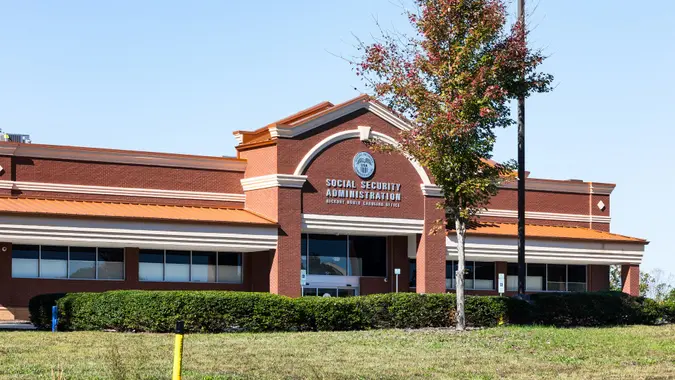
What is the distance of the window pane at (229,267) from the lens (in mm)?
43719

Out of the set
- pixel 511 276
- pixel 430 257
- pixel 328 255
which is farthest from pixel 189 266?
pixel 511 276

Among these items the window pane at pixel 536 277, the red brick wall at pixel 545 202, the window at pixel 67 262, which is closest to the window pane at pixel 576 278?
the window pane at pixel 536 277

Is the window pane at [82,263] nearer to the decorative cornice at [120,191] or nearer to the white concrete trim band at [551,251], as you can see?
the decorative cornice at [120,191]

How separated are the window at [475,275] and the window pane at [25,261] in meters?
18.9

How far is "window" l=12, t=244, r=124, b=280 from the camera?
130ft

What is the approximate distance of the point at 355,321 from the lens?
32875 mm

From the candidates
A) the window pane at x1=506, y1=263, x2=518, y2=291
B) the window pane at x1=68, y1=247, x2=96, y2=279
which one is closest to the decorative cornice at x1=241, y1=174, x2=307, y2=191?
the window pane at x1=68, y1=247, x2=96, y2=279

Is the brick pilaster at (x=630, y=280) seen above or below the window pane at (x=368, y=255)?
below

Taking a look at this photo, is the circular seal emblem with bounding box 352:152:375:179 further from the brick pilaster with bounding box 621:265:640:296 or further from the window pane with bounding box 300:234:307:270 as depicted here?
the brick pilaster with bounding box 621:265:640:296

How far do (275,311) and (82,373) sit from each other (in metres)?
12.7

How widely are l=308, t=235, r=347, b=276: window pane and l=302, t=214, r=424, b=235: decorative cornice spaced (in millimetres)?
822

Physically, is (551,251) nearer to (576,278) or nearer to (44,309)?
(576,278)

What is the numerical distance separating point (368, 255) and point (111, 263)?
1135 cm

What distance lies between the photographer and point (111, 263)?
136 feet
